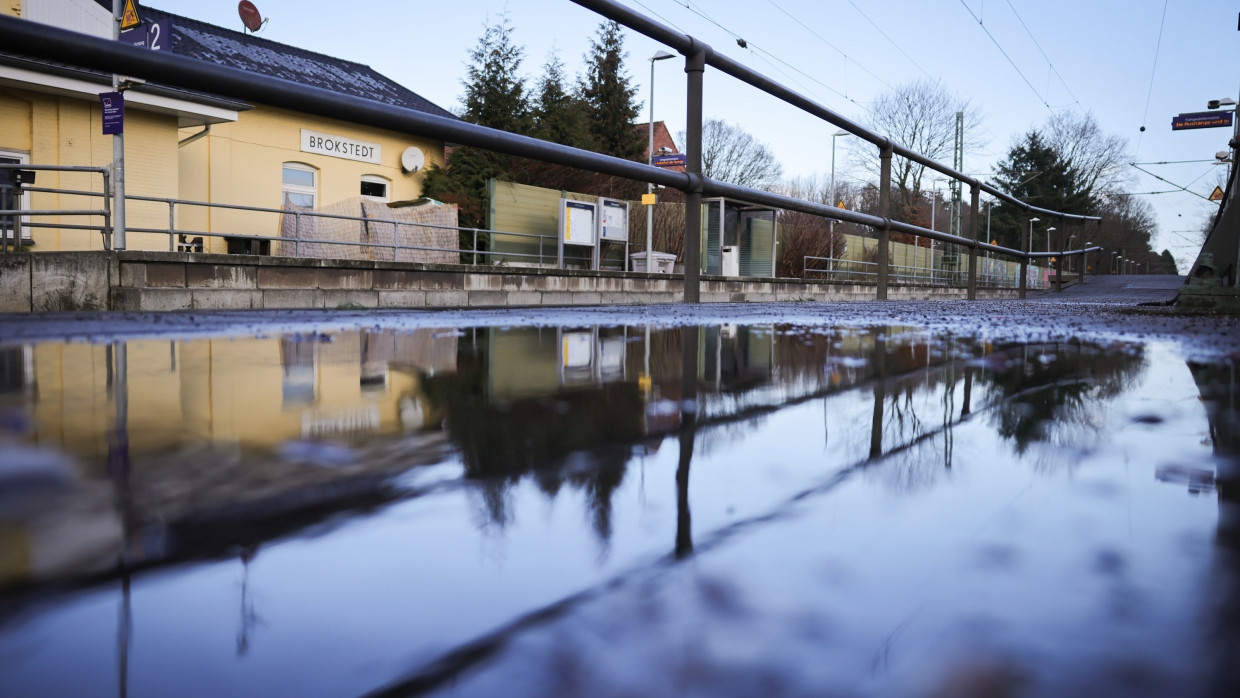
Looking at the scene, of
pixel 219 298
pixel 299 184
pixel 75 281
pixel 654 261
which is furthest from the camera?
pixel 654 261

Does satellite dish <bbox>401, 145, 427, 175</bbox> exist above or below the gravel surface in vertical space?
above

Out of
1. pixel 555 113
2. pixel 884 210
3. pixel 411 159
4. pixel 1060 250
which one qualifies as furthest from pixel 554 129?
pixel 884 210

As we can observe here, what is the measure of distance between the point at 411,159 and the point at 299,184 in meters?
3.11

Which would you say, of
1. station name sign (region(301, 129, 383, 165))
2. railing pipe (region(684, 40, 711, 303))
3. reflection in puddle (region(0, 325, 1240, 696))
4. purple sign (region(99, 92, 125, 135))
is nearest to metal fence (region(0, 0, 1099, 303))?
railing pipe (region(684, 40, 711, 303))

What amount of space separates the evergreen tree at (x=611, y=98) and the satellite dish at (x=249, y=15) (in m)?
21.5

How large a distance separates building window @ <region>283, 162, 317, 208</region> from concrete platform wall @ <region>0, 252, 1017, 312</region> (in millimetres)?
12068

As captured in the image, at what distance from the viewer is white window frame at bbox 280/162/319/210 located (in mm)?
20337

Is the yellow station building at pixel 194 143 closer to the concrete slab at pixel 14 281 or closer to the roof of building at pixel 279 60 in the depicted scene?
the roof of building at pixel 279 60

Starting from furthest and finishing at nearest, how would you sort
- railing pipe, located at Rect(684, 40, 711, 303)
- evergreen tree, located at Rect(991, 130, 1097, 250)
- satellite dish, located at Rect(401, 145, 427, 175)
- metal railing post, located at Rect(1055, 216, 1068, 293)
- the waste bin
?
evergreen tree, located at Rect(991, 130, 1097, 250), satellite dish, located at Rect(401, 145, 427, 175), the waste bin, metal railing post, located at Rect(1055, 216, 1068, 293), railing pipe, located at Rect(684, 40, 711, 303)

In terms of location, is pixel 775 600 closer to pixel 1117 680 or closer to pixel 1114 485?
pixel 1117 680

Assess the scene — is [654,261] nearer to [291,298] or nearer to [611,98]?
[291,298]

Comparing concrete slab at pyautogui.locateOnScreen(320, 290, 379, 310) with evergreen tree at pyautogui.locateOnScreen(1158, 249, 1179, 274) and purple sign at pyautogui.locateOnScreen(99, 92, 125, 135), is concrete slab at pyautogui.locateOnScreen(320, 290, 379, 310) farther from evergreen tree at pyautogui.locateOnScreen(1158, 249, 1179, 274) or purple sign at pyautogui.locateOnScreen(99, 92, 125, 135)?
evergreen tree at pyautogui.locateOnScreen(1158, 249, 1179, 274)

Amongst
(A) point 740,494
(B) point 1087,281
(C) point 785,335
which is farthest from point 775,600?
(B) point 1087,281

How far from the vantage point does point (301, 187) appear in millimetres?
20891
